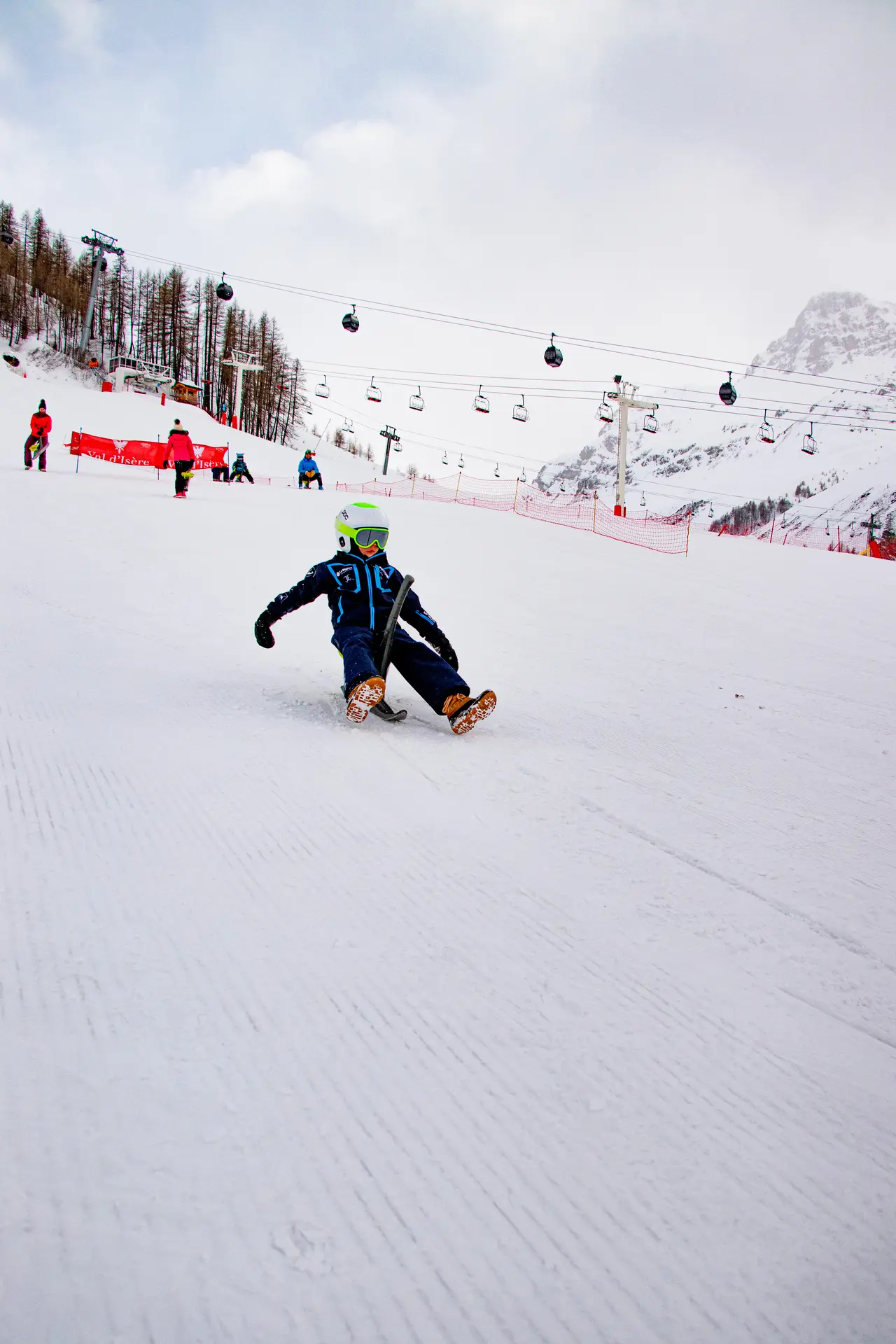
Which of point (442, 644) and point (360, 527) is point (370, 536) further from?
point (442, 644)

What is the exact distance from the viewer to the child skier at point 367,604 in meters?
4.24

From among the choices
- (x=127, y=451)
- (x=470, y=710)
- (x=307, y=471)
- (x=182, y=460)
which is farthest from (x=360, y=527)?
(x=127, y=451)

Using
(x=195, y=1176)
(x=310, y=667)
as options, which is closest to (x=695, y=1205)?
(x=195, y=1176)

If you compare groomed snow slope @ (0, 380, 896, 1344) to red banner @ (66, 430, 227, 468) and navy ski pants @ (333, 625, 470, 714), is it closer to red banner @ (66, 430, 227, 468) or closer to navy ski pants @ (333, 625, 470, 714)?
navy ski pants @ (333, 625, 470, 714)

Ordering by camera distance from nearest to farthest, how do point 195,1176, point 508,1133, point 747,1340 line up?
1. point 747,1340
2. point 195,1176
3. point 508,1133

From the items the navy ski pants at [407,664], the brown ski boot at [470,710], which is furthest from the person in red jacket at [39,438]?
the brown ski boot at [470,710]

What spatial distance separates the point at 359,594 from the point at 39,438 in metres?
16.2

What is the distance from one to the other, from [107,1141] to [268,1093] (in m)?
0.28

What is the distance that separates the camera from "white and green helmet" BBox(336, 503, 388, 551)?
4445 mm

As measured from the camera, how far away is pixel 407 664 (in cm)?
429

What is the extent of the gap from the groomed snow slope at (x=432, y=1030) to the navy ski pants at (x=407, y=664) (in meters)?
0.24

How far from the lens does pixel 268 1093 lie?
1415 millimetres

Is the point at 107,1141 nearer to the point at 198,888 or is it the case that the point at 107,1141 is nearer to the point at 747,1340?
the point at 198,888

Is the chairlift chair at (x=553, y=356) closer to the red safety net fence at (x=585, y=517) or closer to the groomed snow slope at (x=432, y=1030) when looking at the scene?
the red safety net fence at (x=585, y=517)
